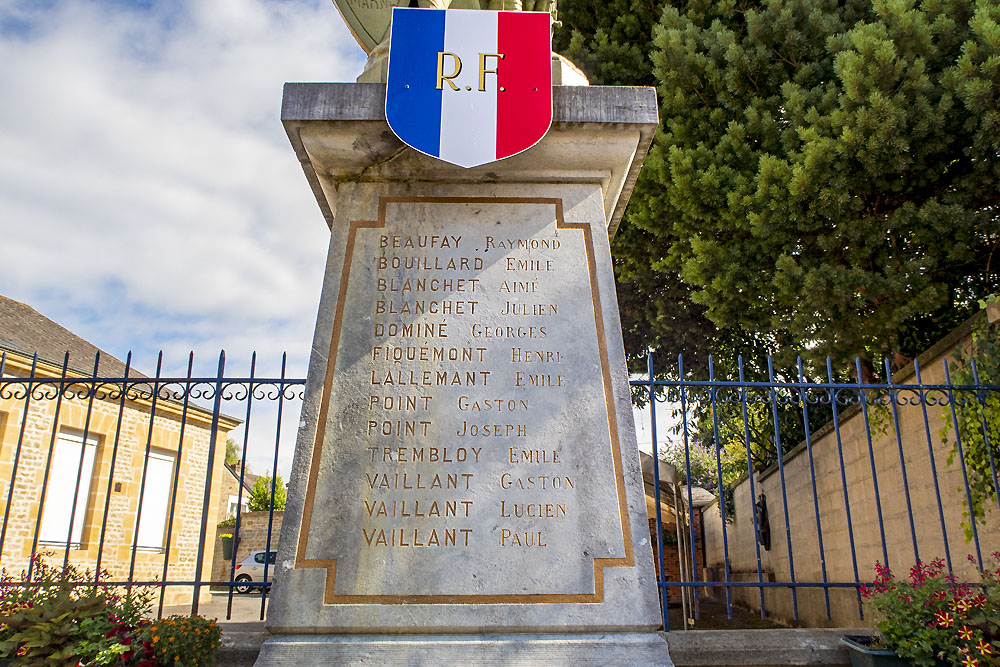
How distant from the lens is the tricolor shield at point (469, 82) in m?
3.38

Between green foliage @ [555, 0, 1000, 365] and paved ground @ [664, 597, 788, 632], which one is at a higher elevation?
green foliage @ [555, 0, 1000, 365]

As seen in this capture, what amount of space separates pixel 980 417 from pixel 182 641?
538 centimetres

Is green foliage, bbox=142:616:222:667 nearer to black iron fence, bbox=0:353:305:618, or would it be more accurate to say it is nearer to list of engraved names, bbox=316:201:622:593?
list of engraved names, bbox=316:201:622:593

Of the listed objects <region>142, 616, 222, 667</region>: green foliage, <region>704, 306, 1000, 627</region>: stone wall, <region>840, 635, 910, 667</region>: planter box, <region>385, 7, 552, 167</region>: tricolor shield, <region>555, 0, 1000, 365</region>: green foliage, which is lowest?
<region>840, 635, 910, 667</region>: planter box

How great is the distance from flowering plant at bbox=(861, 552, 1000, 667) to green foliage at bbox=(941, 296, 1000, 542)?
72.3 inches

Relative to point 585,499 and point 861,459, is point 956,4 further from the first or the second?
point 585,499

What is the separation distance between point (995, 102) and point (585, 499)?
537 centimetres

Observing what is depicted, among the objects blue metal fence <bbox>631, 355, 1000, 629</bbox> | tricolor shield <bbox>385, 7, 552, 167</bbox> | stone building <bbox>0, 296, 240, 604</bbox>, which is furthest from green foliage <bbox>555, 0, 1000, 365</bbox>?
stone building <bbox>0, 296, 240, 604</bbox>

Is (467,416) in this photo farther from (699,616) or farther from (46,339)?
(46,339)

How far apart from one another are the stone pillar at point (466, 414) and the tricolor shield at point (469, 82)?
13 centimetres

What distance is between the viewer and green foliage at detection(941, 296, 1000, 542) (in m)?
5.13

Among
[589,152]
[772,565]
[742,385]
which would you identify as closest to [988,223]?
[742,385]

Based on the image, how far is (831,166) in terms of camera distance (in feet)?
22.4

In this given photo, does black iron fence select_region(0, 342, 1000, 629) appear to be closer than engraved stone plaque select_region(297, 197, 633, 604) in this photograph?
No
